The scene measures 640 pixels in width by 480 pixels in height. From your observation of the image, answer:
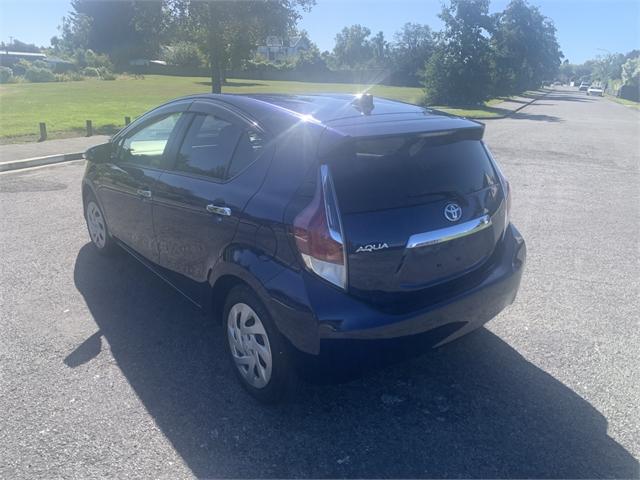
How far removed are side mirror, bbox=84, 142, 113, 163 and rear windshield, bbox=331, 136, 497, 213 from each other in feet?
9.99

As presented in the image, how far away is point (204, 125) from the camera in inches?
150

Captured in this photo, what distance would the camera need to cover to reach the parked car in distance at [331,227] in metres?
2.76

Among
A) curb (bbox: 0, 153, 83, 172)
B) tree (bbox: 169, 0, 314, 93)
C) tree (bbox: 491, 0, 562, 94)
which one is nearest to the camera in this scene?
curb (bbox: 0, 153, 83, 172)

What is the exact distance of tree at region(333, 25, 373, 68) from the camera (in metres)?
107

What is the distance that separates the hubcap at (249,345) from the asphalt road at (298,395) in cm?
18

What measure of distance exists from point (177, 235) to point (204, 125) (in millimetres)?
813

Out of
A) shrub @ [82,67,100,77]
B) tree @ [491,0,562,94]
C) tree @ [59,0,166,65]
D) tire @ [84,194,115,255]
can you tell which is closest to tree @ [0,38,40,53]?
tree @ [59,0,166,65]

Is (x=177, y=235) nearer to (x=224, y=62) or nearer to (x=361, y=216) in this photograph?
(x=361, y=216)

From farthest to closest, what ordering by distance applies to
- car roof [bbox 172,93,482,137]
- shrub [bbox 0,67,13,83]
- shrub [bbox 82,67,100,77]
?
shrub [bbox 82,67,100,77]
shrub [bbox 0,67,13,83]
car roof [bbox 172,93,482,137]

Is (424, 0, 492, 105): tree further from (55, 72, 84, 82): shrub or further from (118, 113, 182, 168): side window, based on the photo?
(55, 72, 84, 82): shrub

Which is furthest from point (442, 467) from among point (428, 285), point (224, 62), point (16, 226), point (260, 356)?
point (224, 62)

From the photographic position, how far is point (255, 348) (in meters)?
3.13

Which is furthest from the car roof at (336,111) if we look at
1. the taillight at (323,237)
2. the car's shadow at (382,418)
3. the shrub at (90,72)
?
the shrub at (90,72)

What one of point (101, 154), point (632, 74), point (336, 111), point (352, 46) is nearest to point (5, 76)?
point (101, 154)
